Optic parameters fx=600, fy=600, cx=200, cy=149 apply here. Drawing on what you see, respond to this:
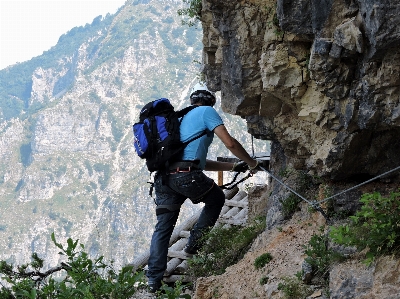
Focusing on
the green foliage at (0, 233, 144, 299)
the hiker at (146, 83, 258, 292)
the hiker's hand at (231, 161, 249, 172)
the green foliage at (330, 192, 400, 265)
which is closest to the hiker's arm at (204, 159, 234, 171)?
the hiker at (146, 83, 258, 292)

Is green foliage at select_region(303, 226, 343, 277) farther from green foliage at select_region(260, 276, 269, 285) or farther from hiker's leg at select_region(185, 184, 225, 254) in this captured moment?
hiker's leg at select_region(185, 184, 225, 254)

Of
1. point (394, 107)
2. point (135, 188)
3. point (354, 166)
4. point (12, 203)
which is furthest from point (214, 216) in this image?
point (12, 203)

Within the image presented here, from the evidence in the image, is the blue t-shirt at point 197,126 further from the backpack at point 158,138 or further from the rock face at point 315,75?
the rock face at point 315,75

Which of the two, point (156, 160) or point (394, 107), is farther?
point (156, 160)

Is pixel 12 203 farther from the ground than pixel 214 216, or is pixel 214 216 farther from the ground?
pixel 214 216

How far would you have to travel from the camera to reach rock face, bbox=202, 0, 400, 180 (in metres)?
5.36

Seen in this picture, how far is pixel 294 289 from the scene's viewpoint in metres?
5.67

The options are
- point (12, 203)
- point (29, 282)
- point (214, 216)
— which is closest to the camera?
point (29, 282)

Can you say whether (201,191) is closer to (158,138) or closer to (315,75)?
(158,138)

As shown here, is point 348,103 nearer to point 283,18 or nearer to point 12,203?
point 283,18

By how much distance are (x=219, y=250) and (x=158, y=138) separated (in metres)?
1.90

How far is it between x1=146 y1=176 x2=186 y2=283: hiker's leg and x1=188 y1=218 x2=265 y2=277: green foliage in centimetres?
59

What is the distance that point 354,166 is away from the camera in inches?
266

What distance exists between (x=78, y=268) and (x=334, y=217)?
11.0 feet
